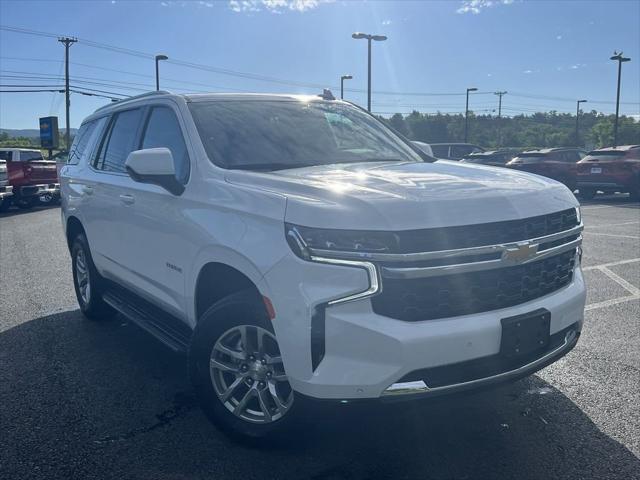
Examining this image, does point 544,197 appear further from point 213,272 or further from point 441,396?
point 213,272

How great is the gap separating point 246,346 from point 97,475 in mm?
948

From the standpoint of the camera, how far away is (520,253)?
2914 millimetres

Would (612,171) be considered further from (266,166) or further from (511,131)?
(511,131)

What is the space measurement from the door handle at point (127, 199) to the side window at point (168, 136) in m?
0.39

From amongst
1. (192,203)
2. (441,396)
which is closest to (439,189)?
(441,396)

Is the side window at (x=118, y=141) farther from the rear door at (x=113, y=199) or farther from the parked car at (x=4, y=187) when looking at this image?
the parked car at (x=4, y=187)

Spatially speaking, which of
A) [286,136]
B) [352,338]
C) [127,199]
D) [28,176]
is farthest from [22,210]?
[352,338]

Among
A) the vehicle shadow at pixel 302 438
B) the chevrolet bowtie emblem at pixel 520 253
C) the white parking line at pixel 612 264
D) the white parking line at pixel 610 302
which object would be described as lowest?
the vehicle shadow at pixel 302 438

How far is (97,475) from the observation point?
3.04 meters

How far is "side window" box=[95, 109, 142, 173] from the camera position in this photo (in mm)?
4816

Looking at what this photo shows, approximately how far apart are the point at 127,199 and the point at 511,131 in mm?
98484

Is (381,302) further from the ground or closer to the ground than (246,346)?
further from the ground

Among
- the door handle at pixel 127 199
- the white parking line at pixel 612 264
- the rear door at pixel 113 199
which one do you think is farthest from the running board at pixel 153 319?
the white parking line at pixel 612 264

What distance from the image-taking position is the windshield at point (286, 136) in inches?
150
